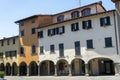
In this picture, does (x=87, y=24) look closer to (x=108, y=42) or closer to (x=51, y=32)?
(x=108, y=42)

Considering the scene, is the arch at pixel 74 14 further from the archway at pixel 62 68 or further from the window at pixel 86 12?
the archway at pixel 62 68

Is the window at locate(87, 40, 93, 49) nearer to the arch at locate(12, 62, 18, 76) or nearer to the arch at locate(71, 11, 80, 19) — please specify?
the arch at locate(71, 11, 80, 19)

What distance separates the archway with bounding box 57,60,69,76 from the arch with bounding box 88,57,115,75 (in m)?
5.79

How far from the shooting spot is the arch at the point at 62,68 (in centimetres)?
4406

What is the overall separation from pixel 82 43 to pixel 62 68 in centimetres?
919

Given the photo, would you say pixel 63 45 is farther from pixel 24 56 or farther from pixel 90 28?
pixel 24 56

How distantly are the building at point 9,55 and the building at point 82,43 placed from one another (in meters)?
8.47

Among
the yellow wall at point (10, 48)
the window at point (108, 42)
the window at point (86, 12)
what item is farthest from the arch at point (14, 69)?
the window at point (108, 42)

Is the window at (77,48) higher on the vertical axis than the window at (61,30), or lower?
lower

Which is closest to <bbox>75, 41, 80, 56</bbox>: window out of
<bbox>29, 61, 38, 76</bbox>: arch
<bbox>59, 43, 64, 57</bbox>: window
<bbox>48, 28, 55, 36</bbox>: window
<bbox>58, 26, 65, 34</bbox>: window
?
<bbox>59, 43, 64, 57</bbox>: window

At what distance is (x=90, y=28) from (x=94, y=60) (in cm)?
574

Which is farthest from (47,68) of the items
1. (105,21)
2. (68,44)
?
(105,21)

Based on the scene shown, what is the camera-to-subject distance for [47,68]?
4766 centimetres

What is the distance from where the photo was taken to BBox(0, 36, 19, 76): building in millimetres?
53162
